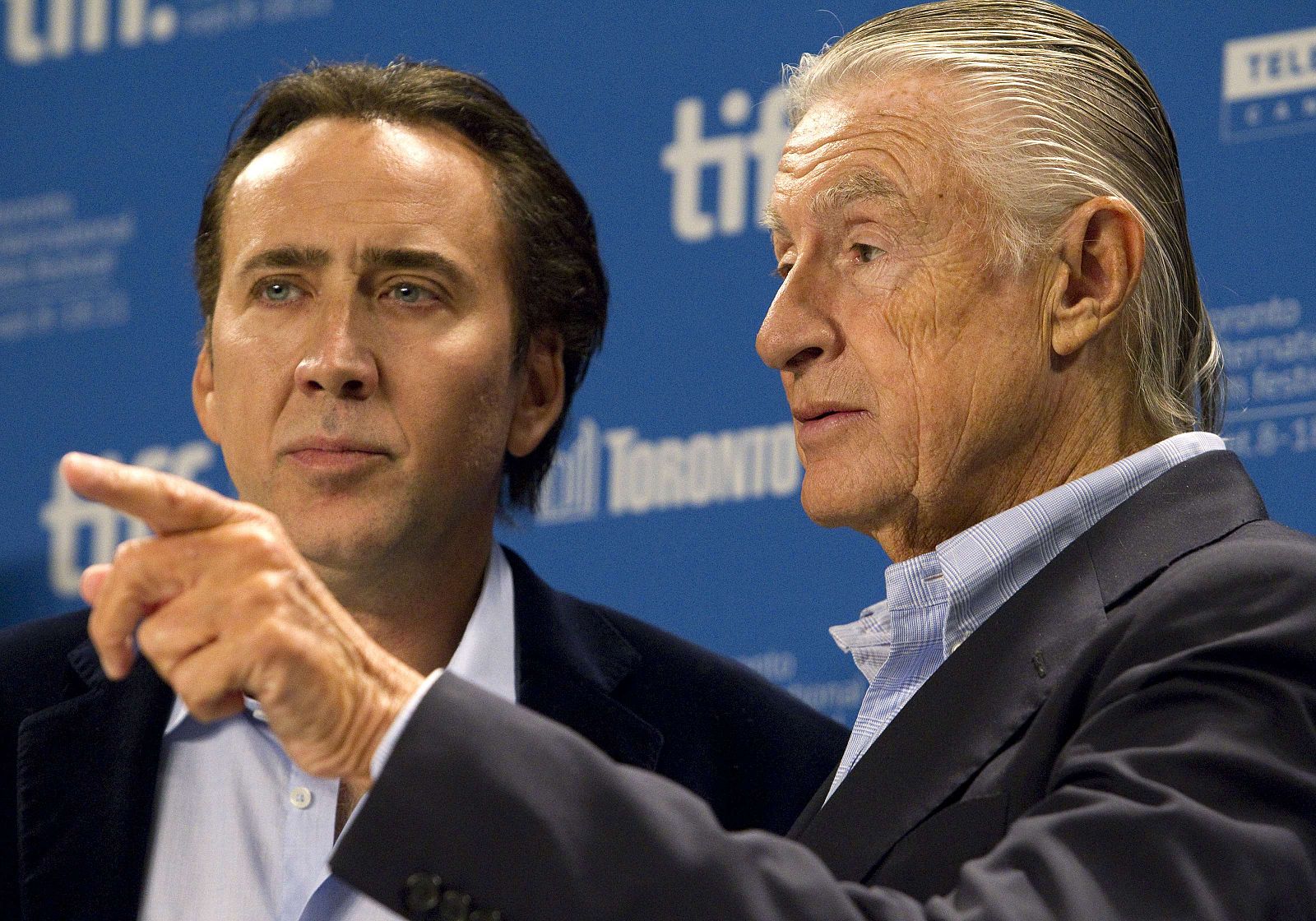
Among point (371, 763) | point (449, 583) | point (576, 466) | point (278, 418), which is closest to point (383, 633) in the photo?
point (449, 583)

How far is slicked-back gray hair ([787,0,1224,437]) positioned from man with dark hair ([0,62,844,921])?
0.87 meters

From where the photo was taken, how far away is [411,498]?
2902 mm

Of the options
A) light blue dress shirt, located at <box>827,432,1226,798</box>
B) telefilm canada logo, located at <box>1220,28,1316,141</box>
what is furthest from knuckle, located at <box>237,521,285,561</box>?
telefilm canada logo, located at <box>1220,28,1316,141</box>

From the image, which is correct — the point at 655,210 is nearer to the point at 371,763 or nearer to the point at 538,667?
the point at 538,667

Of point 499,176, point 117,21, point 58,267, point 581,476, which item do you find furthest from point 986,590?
point 117,21

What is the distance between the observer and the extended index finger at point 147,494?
4.73ft

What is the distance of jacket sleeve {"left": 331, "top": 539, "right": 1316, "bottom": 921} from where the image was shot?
1412 millimetres

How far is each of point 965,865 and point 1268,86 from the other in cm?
217

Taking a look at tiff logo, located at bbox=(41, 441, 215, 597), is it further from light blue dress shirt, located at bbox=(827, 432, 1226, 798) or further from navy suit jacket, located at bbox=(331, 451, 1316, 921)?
navy suit jacket, located at bbox=(331, 451, 1316, 921)

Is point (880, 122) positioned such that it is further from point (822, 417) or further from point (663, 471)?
point (663, 471)

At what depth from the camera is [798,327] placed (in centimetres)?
235

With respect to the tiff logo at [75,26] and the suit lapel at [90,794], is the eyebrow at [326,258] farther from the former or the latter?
the tiff logo at [75,26]

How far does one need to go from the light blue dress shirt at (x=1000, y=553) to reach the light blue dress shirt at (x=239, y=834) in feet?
2.83

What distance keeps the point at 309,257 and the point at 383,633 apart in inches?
26.1
